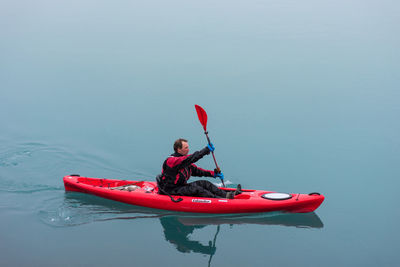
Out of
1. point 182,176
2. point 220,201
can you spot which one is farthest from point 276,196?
point 182,176

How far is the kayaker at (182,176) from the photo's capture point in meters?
5.99

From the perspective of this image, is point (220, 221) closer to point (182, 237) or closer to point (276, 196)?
point (182, 237)

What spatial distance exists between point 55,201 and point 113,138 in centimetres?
273

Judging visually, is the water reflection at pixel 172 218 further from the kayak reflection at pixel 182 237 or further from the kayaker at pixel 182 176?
the kayaker at pixel 182 176

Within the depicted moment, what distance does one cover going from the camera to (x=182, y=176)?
6.16 m

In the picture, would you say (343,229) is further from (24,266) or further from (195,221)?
(24,266)

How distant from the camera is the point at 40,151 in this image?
8500mm

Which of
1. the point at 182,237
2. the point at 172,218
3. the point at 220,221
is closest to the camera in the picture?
the point at 182,237

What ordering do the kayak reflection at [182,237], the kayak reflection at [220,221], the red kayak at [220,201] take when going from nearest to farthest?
1. the kayak reflection at [182,237]
2. the kayak reflection at [220,221]
3. the red kayak at [220,201]

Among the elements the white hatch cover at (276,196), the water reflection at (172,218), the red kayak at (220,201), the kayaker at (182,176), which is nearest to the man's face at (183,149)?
the kayaker at (182,176)

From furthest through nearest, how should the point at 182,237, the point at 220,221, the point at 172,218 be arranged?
the point at 172,218, the point at 220,221, the point at 182,237

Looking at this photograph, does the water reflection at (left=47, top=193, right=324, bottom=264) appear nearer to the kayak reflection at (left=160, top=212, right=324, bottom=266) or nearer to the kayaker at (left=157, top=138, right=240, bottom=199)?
the kayak reflection at (left=160, top=212, right=324, bottom=266)

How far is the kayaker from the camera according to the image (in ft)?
19.7

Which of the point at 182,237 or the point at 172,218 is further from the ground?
the point at 172,218
